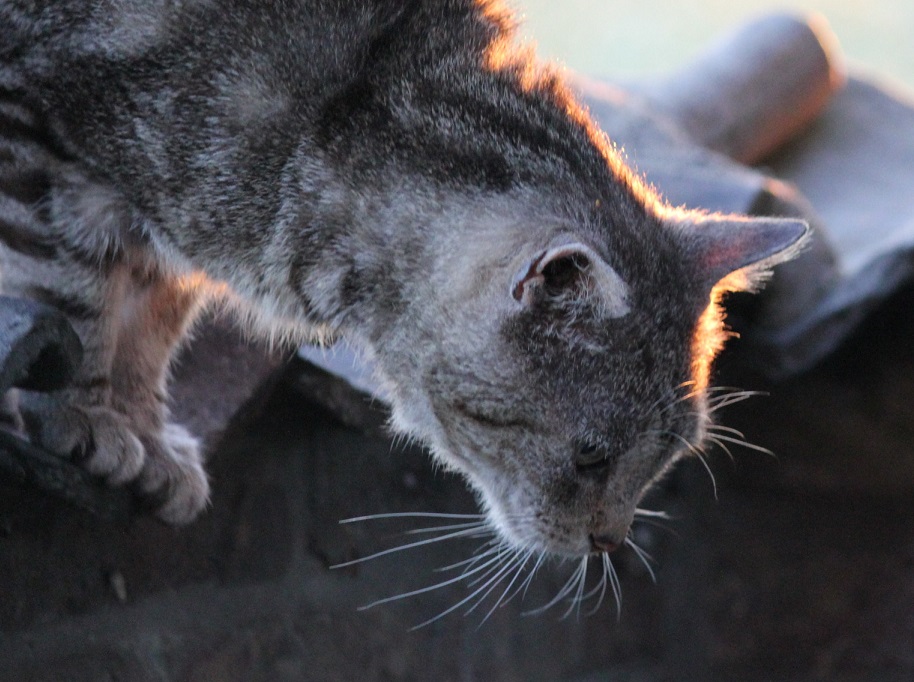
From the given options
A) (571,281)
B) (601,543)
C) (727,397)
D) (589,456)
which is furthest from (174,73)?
(727,397)

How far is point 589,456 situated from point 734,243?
1.38 ft

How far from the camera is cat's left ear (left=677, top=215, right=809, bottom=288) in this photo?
67.4 inches

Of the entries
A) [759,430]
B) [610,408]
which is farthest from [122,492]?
[759,430]

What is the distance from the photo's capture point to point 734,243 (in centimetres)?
173

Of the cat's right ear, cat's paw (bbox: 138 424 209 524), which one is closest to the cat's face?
the cat's right ear

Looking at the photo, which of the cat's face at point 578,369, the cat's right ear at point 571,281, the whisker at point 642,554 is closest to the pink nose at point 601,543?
the cat's face at point 578,369

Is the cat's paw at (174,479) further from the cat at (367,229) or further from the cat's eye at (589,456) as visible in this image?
the cat's eye at (589,456)

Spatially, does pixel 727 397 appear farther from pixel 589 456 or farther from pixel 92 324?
pixel 92 324

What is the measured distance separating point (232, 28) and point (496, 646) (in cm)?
142

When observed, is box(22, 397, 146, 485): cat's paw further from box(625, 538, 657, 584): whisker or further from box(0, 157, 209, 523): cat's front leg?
box(625, 538, 657, 584): whisker

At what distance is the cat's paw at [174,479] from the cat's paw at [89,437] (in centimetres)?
3

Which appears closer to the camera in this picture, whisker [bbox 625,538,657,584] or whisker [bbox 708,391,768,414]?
whisker [bbox 708,391,768,414]

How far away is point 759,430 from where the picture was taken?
300cm

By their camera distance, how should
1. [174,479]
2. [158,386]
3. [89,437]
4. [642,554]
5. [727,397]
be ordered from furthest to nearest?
[642,554] → [727,397] → [158,386] → [174,479] → [89,437]
